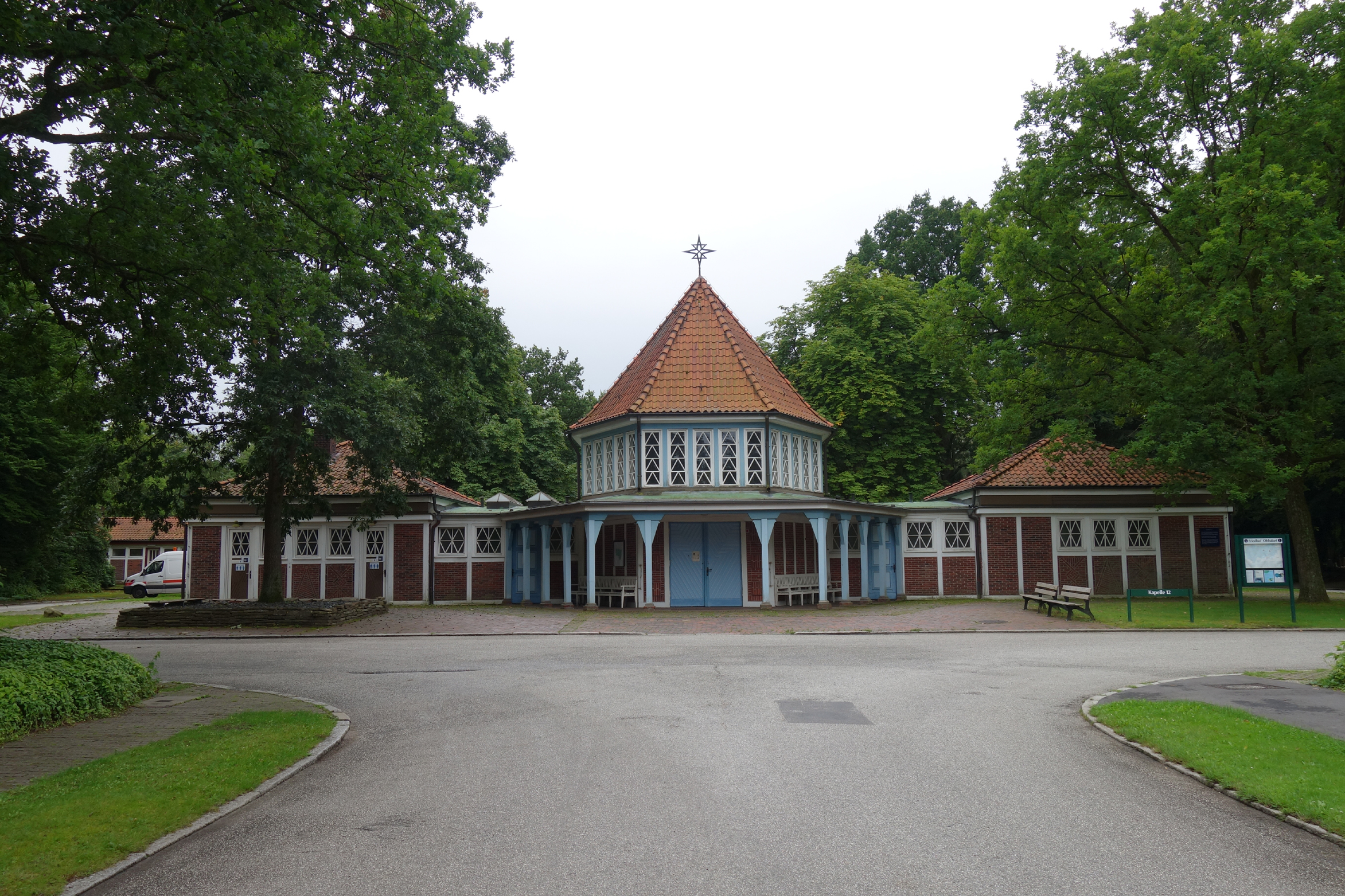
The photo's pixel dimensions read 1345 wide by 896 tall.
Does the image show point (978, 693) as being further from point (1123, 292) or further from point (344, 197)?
point (1123, 292)

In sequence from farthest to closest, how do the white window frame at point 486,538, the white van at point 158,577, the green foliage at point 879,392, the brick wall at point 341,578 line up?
the white van at point 158,577
the green foliage at point 879,392
the white window frame at point 486,538
the brick wall at point 341,578

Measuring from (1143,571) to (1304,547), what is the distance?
468cm

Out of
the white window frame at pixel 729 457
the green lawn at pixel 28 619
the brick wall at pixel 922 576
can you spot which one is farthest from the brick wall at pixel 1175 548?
the green lawn at pixel 28 619

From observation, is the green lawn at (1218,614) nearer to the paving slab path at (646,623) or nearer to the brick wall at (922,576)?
the paving slab path at (646,623)

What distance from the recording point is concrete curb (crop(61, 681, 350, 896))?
16.2ft

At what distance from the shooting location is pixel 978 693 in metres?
11.1

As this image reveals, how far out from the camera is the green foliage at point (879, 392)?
38.7m

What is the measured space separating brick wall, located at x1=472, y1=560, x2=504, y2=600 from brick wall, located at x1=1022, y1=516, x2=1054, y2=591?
1704 cm

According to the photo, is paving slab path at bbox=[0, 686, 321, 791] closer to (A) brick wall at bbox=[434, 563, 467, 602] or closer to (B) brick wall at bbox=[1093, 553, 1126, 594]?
(A) brick wall at bbox=[434, 563, 467, 602]

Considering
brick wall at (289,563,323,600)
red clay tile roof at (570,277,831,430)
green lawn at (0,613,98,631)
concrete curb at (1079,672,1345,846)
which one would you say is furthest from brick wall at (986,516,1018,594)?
green lawn at (0,613,98,631)

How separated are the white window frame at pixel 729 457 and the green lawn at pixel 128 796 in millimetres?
18897

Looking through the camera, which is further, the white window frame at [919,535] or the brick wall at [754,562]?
the white window frame at [919,535]

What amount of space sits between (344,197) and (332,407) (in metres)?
9.92

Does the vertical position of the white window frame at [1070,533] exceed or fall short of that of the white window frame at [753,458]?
it falls short
